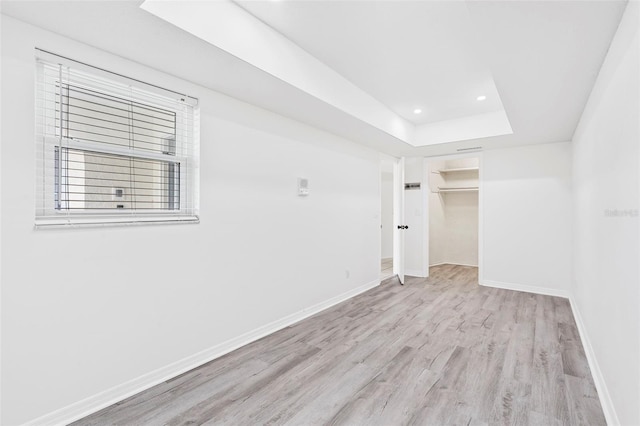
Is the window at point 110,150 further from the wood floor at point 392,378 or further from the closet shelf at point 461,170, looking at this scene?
the closet shelf at point 461,170

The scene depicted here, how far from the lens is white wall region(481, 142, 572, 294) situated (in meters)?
4.65

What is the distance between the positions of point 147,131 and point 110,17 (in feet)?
2.69

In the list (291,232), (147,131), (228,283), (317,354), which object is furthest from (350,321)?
(147,131)

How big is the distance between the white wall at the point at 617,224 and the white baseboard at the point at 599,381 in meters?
0.02

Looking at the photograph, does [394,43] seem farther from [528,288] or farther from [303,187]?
[528,288]

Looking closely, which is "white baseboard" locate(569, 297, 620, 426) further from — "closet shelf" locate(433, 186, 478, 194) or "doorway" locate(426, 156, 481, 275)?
"closet shelf" locate(433, 186, 478, 194)

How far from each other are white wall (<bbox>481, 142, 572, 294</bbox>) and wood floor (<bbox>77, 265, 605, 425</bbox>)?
48.0 inches

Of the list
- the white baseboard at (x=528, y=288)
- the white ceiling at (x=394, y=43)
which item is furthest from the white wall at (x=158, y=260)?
the white baseboard at (x=528, y=288)

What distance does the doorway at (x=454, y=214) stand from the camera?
22.6 feet

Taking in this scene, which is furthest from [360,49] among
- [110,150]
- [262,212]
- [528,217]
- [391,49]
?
[528,217]

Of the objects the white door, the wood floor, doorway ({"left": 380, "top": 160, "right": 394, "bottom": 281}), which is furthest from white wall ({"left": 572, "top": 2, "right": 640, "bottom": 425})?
doorway ({"left": 380, "top": 160, "right": 394, "bottom": 281})

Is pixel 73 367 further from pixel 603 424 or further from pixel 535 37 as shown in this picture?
pixel 535 37

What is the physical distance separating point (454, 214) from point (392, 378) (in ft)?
18.5

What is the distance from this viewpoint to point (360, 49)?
8.95 ft
